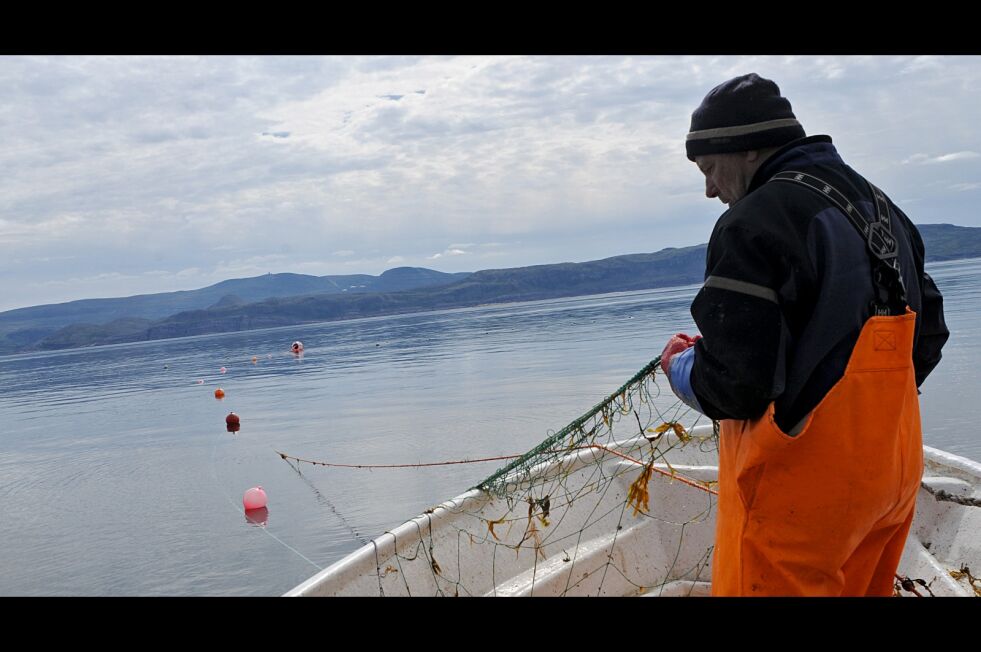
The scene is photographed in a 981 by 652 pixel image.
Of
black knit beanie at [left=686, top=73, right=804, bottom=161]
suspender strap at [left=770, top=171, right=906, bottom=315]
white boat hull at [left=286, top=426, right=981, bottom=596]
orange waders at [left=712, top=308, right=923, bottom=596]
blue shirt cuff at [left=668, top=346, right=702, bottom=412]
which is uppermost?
black knit beanie at [left=686, top=73, right=804, bottom=161]

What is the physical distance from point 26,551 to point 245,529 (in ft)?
9.14

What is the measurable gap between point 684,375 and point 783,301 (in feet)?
1.25

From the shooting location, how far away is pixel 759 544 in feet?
6.73

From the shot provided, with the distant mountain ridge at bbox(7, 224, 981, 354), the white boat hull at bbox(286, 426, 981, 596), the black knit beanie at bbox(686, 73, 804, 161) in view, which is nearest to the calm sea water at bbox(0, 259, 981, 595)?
the white boat hull at bbox(286, 426, 981, 596)

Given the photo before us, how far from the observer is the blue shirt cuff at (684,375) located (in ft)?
7.00

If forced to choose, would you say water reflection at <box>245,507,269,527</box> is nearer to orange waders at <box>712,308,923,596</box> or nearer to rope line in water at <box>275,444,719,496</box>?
rope line in water at <box>275,444,719,496</box>

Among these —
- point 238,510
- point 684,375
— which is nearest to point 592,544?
point 684,375

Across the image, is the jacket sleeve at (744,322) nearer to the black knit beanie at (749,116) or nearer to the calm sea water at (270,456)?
the black knit beanie at (749,116)

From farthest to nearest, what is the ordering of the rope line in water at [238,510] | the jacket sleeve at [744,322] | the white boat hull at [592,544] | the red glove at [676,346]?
the rope line in water at [238,510], the white boat hull at [592,544], the red glove at [676,346], the jacket sleeve at [744,322]

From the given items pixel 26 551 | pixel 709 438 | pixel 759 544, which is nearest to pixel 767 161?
pixel 759 544

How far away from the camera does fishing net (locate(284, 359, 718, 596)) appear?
4.43 meters

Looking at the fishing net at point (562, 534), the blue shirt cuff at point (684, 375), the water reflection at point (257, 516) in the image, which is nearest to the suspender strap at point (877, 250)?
the blue shirt cuff at point (684, 375)
